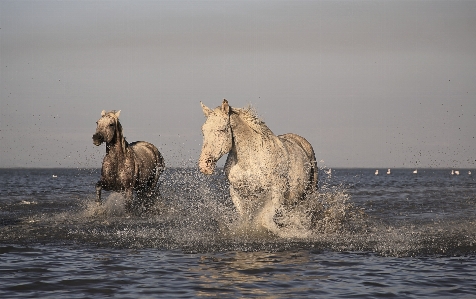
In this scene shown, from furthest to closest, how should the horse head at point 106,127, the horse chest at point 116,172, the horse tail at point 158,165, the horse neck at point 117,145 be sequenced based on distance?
the horse tail at point 158,165 < the horse neck at point 117,145 < the horse chest at point 116,172 < the horse head at point 106,127

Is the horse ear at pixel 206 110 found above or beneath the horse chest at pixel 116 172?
above

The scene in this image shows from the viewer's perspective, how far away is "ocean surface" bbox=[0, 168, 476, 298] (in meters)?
6.88

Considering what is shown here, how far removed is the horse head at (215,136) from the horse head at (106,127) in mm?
6375

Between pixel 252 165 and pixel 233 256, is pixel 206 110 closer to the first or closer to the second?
pixel 252 165

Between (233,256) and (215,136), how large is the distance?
1.74m

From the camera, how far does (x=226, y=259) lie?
8664mm

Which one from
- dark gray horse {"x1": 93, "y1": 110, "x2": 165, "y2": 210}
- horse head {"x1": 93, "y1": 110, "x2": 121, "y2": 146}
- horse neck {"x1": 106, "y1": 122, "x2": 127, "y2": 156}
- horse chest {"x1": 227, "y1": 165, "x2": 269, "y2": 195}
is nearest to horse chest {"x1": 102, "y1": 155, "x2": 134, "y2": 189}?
dark gray horse {"x1": 93, "y1": 110, "x2": 165, "y2": 210}

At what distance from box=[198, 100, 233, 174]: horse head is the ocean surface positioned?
0.99 feet

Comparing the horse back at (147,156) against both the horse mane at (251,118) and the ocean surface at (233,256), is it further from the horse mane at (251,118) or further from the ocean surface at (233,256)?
the horse mane at (251,118)

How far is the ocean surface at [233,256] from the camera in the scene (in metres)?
6.88

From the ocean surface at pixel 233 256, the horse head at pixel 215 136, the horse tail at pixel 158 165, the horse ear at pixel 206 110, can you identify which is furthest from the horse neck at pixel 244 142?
the horse tail at pixel 158 165

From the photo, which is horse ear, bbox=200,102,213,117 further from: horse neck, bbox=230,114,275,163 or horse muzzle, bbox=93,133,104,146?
horse muzzle, bbox=93,133,104,146

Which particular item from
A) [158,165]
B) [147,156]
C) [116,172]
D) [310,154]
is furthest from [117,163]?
[310,154]

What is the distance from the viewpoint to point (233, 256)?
889 centimetres
